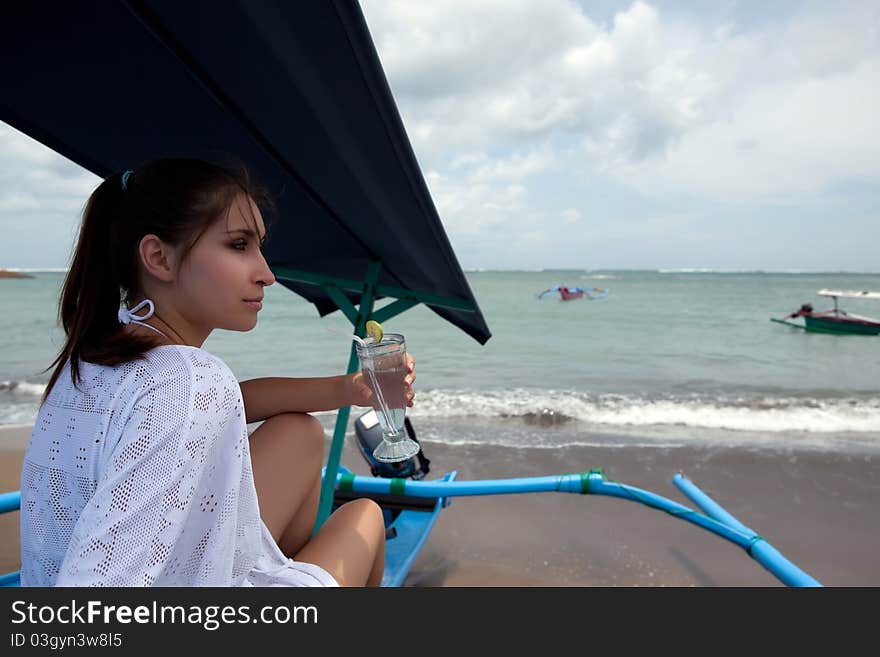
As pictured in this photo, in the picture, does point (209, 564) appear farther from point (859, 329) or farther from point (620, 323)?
point (620, 323)

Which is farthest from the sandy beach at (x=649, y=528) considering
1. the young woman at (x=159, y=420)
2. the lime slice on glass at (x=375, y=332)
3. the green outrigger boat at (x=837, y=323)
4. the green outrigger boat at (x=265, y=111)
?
the green outrigger boat at (x=837, y=323)

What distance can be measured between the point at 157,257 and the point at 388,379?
82cm

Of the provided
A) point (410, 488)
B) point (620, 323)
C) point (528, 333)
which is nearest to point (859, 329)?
point (620, 323)

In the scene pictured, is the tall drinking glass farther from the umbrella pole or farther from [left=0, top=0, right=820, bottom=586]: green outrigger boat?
the umbrella pole

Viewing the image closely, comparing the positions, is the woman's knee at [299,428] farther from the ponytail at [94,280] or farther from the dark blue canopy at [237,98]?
the dark blue canopy at [237,98]

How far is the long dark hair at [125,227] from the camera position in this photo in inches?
46.9

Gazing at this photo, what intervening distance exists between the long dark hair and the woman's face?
3 cm

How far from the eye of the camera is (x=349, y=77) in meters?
1.45

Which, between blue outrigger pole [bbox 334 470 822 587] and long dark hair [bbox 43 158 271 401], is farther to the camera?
blue outrigger pole [bbox 334 470 822 587]

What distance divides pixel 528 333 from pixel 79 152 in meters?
17.2

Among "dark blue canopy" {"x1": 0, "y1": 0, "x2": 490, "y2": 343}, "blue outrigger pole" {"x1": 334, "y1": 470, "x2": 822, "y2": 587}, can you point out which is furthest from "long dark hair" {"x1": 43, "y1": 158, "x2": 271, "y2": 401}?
"blue outrigger pole" {"x1": 334, "y1": 470, "x2": 822, "y2": 587}

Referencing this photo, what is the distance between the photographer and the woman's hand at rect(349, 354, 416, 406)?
5.98ft

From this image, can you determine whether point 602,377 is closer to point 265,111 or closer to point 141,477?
point 265,111
